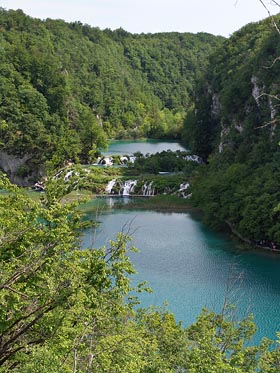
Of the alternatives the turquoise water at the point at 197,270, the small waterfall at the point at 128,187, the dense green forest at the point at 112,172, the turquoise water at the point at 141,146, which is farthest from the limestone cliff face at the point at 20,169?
the turquoise water at the point at 197,270

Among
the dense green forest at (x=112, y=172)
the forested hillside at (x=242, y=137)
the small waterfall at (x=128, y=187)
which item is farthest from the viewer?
the small waterfall at (x=128, y=187)

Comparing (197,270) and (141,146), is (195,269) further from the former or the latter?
(141,146)

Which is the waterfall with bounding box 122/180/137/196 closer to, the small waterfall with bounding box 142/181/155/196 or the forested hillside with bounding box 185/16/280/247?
the small waterfall with bounding box 142/181/155/196

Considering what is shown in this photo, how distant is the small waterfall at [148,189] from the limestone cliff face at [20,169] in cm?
895

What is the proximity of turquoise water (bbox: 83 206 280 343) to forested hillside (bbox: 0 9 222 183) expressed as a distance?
5.27m

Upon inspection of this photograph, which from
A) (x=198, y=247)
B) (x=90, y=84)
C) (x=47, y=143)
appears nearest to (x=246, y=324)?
(x=198, y=247)

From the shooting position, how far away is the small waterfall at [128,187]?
3834 cm

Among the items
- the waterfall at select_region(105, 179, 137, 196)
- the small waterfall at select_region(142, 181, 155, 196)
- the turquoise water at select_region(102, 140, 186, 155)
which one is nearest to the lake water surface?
the small waterfall at select_region(142, 181, 155, 196)

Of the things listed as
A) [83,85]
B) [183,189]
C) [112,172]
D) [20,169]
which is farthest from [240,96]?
[83,85]

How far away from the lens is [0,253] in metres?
6.93

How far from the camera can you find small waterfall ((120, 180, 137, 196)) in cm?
3834

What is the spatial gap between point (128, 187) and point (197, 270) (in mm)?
16962

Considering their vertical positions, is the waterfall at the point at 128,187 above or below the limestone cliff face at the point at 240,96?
below

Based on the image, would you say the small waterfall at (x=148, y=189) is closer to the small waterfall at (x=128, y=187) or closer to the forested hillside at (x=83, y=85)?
the small waterfall at (x=128, y=187)
